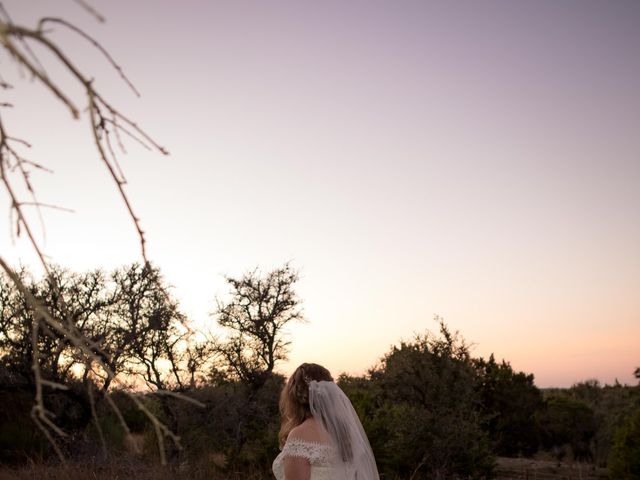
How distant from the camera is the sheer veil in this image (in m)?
5.67

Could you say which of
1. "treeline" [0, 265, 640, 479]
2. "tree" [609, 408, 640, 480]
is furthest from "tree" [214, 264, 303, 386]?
"tree" [609, 408, 640, 480]

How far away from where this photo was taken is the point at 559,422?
105 ft

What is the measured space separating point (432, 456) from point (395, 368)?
3.13 m

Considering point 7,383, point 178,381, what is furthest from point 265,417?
point 7,383

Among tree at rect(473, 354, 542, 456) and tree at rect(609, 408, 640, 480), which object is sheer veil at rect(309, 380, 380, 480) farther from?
tree at rect(473, 354, 542, 456)

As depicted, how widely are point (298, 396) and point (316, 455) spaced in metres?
0.54

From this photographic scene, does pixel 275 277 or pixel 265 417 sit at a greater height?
pixel 275 277

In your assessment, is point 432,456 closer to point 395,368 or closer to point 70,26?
point 395,368

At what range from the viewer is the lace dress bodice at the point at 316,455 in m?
5.43

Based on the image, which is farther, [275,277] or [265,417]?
[275,277]

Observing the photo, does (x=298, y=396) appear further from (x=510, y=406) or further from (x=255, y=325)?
(x=510, y=406)

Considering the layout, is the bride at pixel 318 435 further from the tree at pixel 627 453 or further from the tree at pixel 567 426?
Answer: the tree at pixel 567 426

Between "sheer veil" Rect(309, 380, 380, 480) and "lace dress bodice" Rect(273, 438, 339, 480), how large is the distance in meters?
0.14

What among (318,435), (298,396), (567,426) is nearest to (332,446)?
(318,435)
